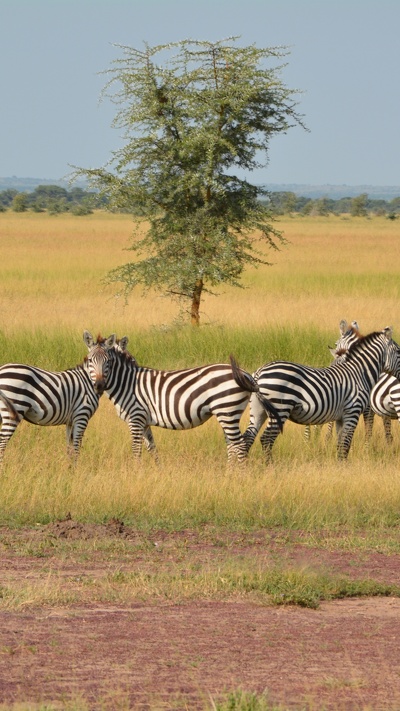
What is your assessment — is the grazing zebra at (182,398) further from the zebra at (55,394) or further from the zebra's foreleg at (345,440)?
the zebra's foreleg at (345,440)

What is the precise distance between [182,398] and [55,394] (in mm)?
1184

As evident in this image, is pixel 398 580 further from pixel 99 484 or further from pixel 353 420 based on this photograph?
pixel 353 420

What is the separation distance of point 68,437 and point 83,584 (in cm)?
412

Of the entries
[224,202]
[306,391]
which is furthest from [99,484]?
[224,202]

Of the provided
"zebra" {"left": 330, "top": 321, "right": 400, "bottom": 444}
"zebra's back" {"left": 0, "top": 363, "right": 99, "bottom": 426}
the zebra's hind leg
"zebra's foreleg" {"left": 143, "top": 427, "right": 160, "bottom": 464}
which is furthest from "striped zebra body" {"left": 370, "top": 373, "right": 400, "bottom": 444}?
"zebra's back" {"left": 0, "top": 363, "right": 99, "bottom": 426}

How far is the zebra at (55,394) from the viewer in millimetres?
10273

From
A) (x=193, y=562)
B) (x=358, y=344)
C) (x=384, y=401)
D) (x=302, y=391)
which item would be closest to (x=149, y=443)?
(x=302, y=391)

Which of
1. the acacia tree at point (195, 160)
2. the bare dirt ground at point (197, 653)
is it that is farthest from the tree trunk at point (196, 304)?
the bare dirt ground at point (197, 653)

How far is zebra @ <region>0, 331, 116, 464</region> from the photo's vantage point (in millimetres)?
10273

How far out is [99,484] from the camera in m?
9.36

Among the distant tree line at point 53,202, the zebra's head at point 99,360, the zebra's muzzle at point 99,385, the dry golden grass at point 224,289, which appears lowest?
the distant tree line at point 53,202

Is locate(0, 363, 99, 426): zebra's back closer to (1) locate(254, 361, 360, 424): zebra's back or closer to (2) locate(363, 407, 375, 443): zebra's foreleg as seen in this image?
(1) locate(254, 361, 360, 424): zebra's back

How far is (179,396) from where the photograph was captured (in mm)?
10492

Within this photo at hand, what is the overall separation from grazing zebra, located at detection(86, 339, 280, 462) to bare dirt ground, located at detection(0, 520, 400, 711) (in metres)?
3.57
